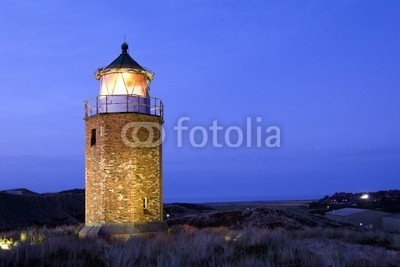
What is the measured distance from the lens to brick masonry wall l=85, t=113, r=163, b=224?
18250 mm

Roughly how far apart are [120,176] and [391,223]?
78.2ft

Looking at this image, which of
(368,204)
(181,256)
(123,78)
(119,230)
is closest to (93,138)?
(123,78)

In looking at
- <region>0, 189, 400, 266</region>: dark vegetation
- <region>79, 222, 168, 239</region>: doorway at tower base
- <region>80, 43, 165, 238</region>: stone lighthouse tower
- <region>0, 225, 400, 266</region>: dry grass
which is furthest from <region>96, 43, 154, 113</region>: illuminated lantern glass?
<region>0, 225, 400, 266</region>: dry grass

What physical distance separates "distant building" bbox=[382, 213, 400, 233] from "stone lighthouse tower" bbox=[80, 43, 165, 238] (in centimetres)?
2112

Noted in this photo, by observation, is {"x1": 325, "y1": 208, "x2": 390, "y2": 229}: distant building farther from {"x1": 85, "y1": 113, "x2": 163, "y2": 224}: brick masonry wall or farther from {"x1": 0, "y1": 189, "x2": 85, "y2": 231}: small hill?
{"x1": 85, "y1": 113, "x2": 163, "y2": 224}: brick masonry wall

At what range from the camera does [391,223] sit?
1352 inches

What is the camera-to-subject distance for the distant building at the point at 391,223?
33450 millimetres

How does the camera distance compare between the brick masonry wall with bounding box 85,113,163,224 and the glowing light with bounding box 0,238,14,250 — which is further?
the brick masonry wall with bounding box 85,113,163,224

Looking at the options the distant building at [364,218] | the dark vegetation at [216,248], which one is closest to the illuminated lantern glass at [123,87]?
the dark vegetation at [216,248]

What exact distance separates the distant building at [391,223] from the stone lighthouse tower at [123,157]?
21123 mm

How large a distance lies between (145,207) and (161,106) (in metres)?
4.35

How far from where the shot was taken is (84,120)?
20219mm

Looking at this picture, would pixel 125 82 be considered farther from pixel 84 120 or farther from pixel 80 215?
pixel 80 215

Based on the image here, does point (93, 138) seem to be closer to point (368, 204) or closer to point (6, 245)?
point (6, 245)
